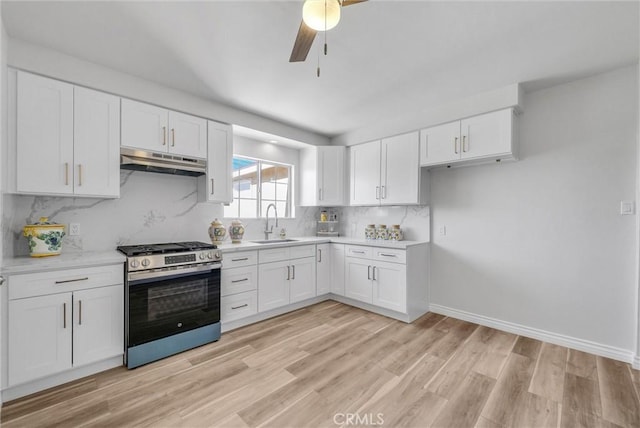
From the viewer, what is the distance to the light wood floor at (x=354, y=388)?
69.3 inches

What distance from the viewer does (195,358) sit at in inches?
97.7

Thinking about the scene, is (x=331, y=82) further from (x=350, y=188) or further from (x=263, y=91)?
(x=350, y=188)

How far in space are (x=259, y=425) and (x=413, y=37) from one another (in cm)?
280

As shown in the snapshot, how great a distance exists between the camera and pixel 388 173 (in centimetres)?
383

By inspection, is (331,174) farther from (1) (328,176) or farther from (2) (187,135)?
(2) (187,135)

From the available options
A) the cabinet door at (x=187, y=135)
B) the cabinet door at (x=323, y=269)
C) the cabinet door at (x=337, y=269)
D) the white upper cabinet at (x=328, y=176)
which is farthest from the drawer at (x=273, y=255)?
the cabinet door at (x=187, y=135)

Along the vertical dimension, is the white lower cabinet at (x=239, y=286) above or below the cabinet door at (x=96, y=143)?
below

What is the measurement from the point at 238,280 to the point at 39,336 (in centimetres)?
158

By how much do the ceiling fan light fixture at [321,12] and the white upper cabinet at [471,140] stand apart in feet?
7.30

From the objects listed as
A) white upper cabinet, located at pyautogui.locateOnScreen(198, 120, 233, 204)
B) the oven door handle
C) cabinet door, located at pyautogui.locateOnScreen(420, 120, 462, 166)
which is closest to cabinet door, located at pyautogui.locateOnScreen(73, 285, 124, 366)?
the oven door handle

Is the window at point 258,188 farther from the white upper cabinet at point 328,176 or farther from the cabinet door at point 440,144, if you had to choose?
the cabinet door at point 440,144

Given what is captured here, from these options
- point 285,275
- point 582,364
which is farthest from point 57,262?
point 582,364

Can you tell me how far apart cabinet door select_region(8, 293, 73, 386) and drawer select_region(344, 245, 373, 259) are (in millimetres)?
2911


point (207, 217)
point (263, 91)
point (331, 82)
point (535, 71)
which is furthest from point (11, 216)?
point (535, 71)
